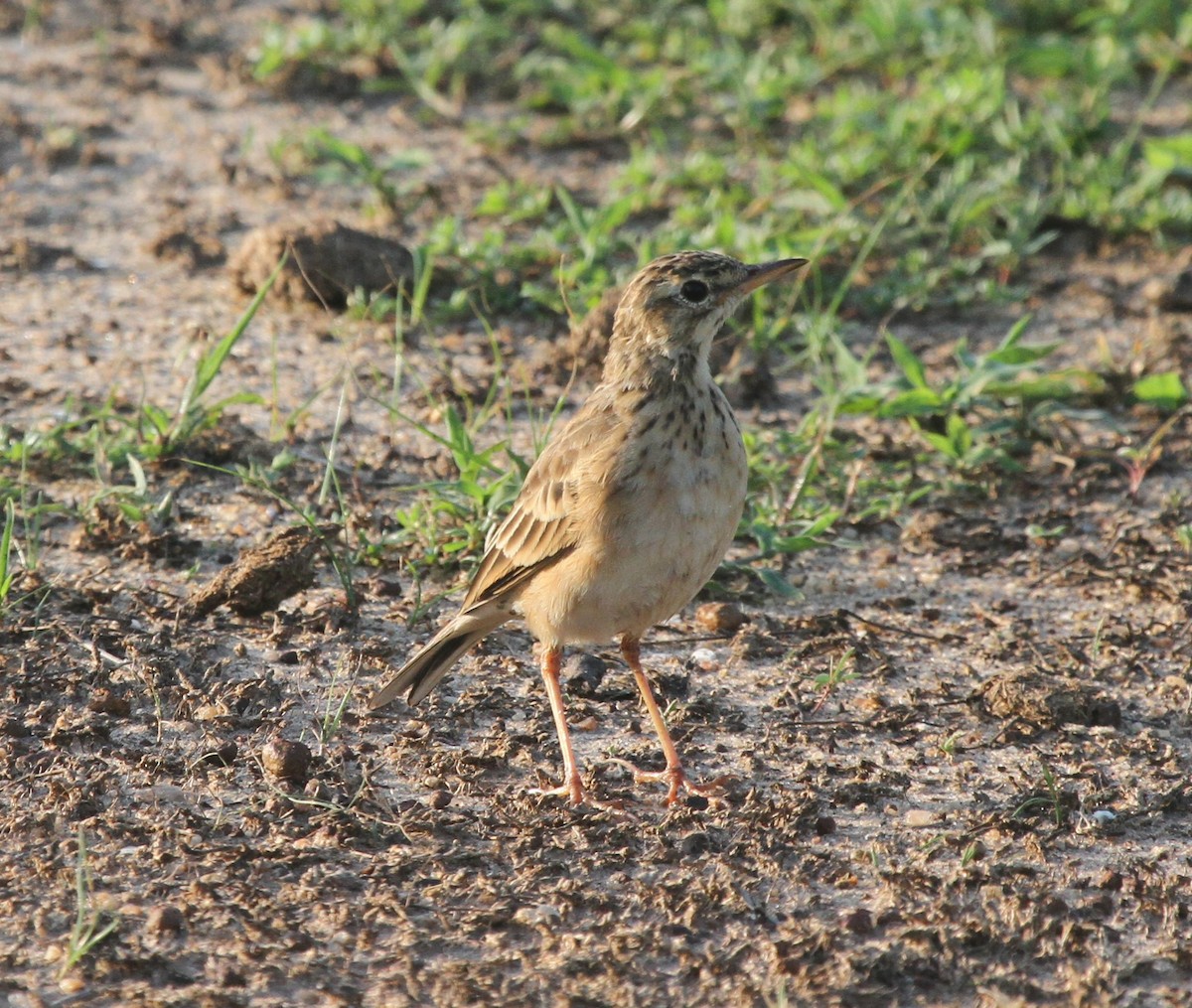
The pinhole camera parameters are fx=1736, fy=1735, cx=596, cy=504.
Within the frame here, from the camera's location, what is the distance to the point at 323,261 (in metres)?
8.17

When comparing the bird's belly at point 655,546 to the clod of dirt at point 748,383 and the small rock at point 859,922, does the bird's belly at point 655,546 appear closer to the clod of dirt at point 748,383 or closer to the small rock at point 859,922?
the small rock at point 859,922

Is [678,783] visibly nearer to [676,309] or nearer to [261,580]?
[676,309]

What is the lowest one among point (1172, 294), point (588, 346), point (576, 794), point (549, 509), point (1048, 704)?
point (1172, 294)

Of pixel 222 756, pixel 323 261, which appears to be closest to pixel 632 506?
pixel 222 756

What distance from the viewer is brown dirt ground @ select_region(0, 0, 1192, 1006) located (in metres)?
4.50

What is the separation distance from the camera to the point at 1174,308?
28.3ft

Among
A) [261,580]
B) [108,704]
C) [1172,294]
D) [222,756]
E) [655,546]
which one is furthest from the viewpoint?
[1172,294]

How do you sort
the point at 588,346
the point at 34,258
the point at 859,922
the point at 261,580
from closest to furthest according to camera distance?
the point at 859,922 → the point at 261,580 → the point at 588,346 → the point at 34,258

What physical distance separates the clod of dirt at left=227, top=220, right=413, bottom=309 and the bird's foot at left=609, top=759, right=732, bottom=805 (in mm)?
3344

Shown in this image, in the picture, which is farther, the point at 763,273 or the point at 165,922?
the point at 763,273

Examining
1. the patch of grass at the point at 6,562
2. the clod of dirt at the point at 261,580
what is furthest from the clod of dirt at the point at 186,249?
the clod of dirt at the point at 261,580

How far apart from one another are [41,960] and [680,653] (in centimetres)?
261

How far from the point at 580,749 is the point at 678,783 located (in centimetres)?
45

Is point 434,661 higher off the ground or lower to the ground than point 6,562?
lower
